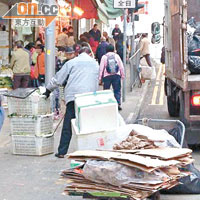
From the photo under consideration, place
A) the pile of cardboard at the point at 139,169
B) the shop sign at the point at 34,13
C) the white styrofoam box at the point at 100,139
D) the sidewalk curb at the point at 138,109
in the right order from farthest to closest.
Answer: the sidewalk curb at the point at 138,109 < the shop sign at the point at 34,13 < the white styrofoam box at the point at 100,139 < the pile of cardboard at the point at 139,169

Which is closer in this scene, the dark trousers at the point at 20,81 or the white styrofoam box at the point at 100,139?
the white styrofoam box at the point at 100,139

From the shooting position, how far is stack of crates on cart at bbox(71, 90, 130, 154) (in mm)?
7262

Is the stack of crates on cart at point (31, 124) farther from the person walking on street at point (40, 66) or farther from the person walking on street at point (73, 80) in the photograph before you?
the person walking on street at point (40, 66)

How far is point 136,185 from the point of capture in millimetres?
6062

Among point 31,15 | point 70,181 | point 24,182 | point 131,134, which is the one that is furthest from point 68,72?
point 31,15

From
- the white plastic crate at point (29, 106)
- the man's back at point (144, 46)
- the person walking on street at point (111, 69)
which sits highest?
the man's back at point (144, 46)

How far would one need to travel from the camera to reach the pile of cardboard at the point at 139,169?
6.02m

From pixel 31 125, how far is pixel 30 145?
0.34m

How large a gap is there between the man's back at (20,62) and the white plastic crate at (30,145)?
595cm

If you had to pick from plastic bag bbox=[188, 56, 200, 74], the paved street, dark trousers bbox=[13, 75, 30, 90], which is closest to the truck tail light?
the paved street

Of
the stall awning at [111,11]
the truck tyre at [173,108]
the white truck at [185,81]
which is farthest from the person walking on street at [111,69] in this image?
the stall awning at [111,11]

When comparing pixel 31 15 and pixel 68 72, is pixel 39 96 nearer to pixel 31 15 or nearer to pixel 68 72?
pixel 68 72

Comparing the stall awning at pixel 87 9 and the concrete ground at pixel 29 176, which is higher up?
the stall awning at pixel 87 9

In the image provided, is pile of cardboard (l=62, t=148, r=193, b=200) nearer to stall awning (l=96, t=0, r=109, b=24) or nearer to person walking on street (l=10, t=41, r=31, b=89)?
person walking on street (l=10, t=41, r=31, b=89)
